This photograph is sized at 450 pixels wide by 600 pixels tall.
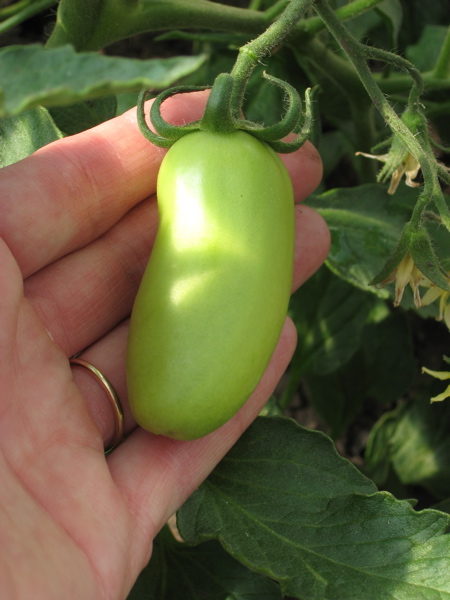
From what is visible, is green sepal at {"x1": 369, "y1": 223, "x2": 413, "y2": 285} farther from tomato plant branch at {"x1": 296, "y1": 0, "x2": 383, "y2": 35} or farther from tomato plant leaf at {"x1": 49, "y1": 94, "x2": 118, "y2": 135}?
tomato plant leaf at {"x1": 49, "y1": 94, "x2": 118, "y2": 135}

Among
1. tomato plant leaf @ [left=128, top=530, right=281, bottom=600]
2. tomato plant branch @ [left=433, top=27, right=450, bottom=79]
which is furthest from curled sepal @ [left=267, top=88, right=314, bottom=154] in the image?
tomato plant leaf @ [left=128, top=530, right=281, bottom=600]

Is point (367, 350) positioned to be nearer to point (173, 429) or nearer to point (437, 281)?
point (437, 281)

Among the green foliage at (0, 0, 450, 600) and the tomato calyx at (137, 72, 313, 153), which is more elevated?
the tomato calyx at (137, 72, 313, 153)

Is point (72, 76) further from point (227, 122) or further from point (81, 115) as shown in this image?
point (81, 115)

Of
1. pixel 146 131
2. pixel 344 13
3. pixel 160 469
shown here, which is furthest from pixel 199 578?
pixel 344 13

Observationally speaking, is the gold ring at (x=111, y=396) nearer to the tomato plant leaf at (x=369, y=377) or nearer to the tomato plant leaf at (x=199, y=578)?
the tomato plant leaf at (x=199, y=578)

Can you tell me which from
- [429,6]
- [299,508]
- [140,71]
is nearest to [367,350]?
[299,508]
